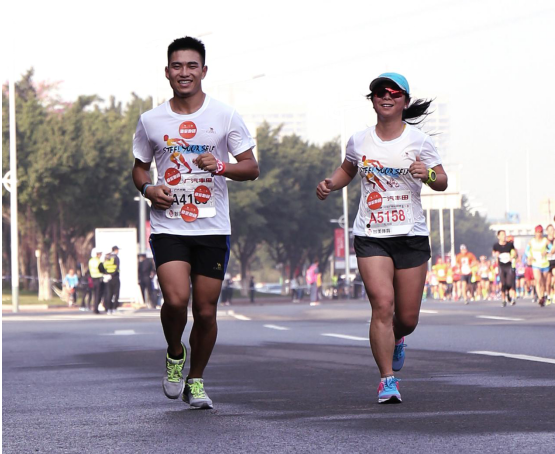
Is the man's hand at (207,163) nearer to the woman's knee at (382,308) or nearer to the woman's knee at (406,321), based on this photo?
the woman's knee at (382,308)

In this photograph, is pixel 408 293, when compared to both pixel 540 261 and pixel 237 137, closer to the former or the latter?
pixel 237 137

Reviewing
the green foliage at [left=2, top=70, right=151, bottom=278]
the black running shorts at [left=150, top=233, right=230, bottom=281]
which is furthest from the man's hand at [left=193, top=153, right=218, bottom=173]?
the green foliage at [left=2, top=70, right=151, bottom=278]

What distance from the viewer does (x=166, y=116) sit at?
7.51 metres

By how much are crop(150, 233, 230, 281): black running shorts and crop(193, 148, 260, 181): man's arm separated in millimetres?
369

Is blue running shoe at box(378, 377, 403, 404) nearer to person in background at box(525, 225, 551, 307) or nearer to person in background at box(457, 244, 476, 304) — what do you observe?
person in background at box(525, 225, 551, 307)

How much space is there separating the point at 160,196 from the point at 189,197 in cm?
20

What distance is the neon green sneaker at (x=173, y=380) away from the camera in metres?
7.40

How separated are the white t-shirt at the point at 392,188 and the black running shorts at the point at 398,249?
0.14 ft

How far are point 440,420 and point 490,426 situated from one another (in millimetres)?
352

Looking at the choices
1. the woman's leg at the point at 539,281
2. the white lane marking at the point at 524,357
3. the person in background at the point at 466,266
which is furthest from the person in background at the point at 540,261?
the white lane marking at the point at 524,357

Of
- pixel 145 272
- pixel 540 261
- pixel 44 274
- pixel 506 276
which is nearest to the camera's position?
pixel 540 261

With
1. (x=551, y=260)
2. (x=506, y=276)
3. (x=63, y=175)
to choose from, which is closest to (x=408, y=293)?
(x=551, y=260)

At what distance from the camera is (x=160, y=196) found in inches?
285

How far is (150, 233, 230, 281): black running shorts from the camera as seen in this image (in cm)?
739
